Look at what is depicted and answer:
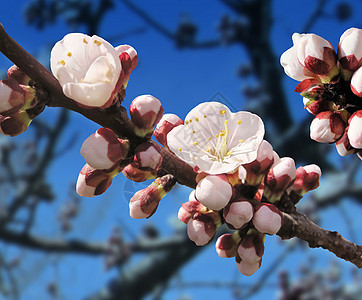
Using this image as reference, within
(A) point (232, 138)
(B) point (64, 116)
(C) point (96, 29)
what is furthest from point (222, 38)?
(A) point (232, 138)

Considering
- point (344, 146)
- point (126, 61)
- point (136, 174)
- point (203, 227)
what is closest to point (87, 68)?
point (126, 61)

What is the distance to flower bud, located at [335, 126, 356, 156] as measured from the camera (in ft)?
1.90

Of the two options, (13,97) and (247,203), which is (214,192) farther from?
(13,97)

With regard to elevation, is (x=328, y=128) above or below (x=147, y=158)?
above

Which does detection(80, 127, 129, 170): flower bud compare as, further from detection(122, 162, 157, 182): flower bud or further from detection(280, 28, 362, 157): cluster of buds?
detection(280, 28, 362, 157): cluster of buds

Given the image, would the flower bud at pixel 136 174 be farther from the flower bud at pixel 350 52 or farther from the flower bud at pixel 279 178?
the flower bud at pixel 350 52

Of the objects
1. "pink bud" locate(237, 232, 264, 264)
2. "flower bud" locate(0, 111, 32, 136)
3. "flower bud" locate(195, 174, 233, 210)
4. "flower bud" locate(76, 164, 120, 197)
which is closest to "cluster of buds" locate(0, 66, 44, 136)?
"flower bud" locate(0, 111, 32, 136)

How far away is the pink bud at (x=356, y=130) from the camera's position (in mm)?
519

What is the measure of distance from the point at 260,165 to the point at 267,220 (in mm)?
A: 74

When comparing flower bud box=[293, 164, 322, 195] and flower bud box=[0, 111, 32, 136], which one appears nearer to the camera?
flower bud box=[0, 111, 32, 136]

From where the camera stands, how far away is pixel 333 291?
2.83 meters

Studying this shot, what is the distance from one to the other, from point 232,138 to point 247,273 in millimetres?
192

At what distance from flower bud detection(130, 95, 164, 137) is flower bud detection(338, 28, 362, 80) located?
0.26m

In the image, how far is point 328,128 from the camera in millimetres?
566
